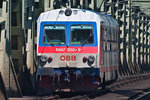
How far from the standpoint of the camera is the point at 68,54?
90.1 ft

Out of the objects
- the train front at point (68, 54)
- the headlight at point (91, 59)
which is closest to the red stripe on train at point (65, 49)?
the train front at point (68, 54)

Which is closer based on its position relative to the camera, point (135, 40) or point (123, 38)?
point (123, 38)

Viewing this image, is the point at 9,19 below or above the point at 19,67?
above

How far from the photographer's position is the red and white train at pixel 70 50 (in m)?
27.3

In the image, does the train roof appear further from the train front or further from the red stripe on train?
the red stripe on train

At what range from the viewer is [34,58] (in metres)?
37.8

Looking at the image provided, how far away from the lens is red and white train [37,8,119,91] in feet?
89.7

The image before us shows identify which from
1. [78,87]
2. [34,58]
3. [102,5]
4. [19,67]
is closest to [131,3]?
[102,5]

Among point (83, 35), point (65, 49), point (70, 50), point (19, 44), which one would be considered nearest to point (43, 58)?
point (65, 49)

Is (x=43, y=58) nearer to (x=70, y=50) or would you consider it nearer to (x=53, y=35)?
(x=53, y=35)

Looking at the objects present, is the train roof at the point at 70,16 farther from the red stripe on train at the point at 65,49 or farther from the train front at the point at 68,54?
the red stripe on train at the point at 65,49

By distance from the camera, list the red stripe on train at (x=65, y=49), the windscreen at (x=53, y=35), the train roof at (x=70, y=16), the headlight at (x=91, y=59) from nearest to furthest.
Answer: the headlight at (x=91, y=59) < the red stripe on train at (x=65, y=49) < the windscreen at (x=53, y=35) < the train roof at (x=70, y=16)

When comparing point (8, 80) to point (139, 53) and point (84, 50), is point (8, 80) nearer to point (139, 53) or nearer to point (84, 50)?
point (84, 50)

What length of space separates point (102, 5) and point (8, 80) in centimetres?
3032
